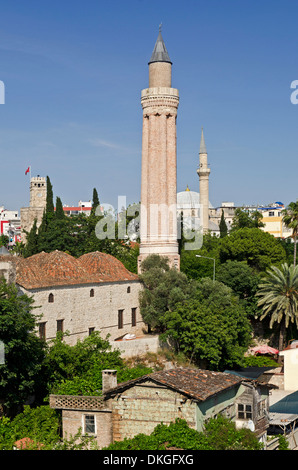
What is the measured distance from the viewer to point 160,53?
163ft

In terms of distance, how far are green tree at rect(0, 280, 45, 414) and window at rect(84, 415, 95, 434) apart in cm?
406

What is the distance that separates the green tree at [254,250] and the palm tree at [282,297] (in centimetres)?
718

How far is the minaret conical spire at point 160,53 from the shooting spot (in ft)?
163

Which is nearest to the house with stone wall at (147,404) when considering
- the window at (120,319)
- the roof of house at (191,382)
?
the roof of house at (191,382)

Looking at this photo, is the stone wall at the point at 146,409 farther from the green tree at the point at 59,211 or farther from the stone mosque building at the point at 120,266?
the green tree at the point at 59,211

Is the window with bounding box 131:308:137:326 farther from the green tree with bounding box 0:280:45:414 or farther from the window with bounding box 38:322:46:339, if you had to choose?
the green tree with bounding box 0:280:45:414

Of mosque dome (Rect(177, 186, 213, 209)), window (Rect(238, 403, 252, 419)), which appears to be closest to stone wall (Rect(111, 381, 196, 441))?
window (Rect(238, 403, 252, 419))

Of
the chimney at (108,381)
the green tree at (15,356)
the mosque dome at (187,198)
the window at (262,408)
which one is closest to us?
the chimney at (108,381)

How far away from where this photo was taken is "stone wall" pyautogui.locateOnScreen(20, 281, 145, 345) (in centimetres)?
3541

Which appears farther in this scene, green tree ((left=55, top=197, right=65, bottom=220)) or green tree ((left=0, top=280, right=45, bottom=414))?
green tree ((left=55, top=197, right=65, bottom=220))

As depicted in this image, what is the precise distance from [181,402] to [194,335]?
15087mm
